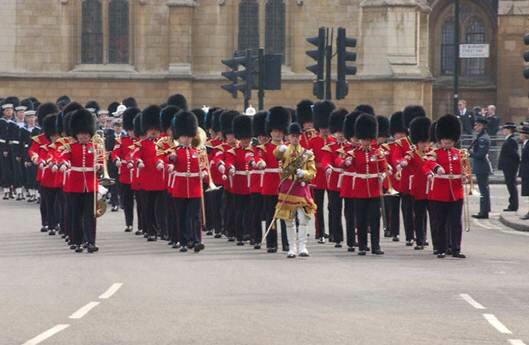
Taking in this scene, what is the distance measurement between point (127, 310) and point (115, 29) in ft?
125

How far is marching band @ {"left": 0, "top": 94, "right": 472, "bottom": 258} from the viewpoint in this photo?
21891 mm

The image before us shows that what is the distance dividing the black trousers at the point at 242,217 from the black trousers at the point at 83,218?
226 cm

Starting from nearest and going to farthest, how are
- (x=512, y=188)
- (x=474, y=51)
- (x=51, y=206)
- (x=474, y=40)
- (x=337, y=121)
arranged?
(x=337, y=121) → (x=51, y=206) → (x=512, y=188) → (x=474, y=51) → (x=474, y=40)

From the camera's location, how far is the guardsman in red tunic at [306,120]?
80.6 ft

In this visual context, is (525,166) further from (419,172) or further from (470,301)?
(470,301)

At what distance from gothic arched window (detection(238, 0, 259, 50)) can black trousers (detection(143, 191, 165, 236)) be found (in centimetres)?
2823

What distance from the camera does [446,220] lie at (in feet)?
72.0

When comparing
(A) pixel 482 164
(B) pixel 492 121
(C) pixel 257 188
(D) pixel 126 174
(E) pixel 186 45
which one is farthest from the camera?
(E) pixel 186 45

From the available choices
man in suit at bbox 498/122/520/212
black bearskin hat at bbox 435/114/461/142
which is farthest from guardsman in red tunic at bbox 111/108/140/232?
man in suit at bbox 498/122/520/212

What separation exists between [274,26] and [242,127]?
29.2m

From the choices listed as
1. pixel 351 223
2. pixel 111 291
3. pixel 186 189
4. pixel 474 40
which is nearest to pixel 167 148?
pixel 186 189

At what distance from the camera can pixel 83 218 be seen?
22.2m

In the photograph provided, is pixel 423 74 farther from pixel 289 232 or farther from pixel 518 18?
pixel 289 232

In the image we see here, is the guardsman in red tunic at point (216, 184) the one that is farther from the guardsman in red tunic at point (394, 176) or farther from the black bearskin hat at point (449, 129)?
the black bearskin hat at point (449, 129)
